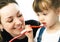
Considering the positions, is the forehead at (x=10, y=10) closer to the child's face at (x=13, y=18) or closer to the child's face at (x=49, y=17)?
the child's face at (x=13, y=18)

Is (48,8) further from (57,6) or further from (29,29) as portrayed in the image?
(29,29)

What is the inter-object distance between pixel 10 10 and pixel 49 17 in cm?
24

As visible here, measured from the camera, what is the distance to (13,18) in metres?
0.94

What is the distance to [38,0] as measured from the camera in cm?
85

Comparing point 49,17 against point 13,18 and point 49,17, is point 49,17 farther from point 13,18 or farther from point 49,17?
point 13,18

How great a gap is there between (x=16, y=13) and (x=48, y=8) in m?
0.21

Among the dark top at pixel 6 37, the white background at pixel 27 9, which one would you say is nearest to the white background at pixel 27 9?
the white background at pixel 27 9

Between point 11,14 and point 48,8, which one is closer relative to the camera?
point 48,8

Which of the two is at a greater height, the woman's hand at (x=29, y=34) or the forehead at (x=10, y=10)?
the forehead at (x=10, y=10)

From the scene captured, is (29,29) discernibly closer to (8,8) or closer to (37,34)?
(37,34)

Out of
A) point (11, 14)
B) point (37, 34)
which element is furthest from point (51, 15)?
point (11, 14)

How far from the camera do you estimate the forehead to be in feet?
3.08

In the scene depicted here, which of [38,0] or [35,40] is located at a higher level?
[38,0]

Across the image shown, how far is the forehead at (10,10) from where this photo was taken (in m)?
0.94
